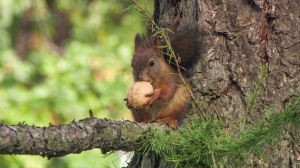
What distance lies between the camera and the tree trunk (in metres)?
1.56

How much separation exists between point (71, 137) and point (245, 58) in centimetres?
88

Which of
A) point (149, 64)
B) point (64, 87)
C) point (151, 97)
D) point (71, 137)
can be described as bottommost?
point (71, 137)

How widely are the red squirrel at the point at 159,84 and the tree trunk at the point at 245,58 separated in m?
0.14

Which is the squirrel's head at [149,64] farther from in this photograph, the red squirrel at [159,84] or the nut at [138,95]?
the nut at [138,95]

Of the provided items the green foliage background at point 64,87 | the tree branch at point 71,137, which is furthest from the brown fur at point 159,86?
the green foliage background at point 64,87

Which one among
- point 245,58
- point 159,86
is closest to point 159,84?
point 159,86

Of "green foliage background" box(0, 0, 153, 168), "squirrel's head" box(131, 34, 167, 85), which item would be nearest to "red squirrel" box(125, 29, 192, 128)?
"squirrel's head" box(131, 34, 167, 85)

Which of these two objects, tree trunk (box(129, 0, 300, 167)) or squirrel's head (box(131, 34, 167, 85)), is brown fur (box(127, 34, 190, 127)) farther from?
tree trunk (box(129, 0, 300, 167))

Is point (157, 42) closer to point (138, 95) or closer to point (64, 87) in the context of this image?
point (138, 95)

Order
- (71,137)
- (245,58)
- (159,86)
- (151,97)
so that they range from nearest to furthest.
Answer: (71,137)
(245,58)
(151,97)
(159,86)

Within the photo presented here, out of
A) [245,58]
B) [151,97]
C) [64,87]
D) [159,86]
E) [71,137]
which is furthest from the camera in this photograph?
[64,87]

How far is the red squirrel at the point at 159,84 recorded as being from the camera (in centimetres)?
177

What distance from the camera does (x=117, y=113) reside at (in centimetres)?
484

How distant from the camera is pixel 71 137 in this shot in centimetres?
120
